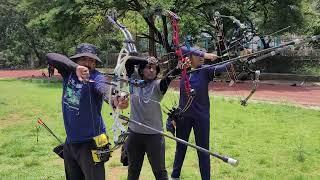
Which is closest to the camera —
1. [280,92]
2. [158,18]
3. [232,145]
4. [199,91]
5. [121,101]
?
[121,101]

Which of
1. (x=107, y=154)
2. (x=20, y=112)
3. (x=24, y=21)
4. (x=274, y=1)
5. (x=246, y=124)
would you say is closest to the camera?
(x=107, y=154)

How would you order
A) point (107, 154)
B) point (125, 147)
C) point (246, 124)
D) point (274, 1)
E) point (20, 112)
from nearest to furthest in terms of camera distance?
point (107, 154) → point (125, 147) → point (246, 124) → point (20, 112) → point (274, 1)

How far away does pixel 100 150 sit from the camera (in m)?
4.83

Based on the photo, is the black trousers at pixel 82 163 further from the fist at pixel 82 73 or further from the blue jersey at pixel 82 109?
the fist at pixel 82 73

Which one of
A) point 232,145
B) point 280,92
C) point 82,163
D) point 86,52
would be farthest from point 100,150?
point 280,92

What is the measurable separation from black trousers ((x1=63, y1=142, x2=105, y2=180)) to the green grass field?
2.88 metres

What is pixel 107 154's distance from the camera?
15.9 feet

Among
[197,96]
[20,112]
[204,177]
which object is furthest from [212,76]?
[20,112]

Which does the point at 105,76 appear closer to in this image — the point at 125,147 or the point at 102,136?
the point at 102,136

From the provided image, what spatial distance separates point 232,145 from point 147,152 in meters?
4.76

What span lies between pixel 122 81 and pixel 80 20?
23.2m

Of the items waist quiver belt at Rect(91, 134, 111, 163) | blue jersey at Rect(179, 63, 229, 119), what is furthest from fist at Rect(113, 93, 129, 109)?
blue jersey at Rect(179, 63, 229, 119)

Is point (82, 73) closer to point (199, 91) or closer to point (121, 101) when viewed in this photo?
point (121, 101)

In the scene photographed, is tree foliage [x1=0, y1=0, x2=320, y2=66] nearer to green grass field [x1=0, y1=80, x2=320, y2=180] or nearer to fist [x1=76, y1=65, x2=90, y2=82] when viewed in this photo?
green grass field [x1=0, y1=80, x2=320, y2=180]
